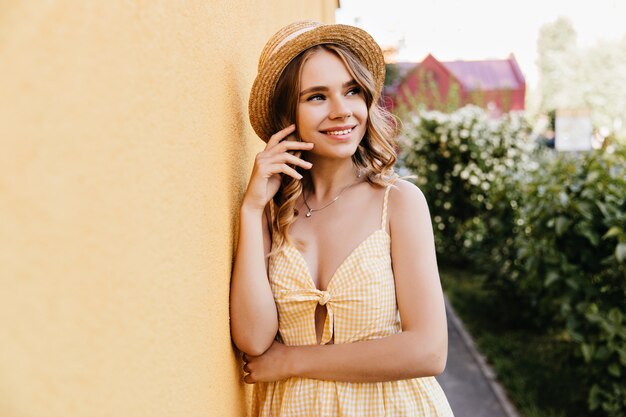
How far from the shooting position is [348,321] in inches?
75.2

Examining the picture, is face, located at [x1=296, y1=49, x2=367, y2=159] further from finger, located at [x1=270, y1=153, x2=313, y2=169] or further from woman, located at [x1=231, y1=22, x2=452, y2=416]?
finger, located at [x1=270, y1=153, x2=313, y2=169]

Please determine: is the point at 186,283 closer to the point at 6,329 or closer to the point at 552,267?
the point at 6,329

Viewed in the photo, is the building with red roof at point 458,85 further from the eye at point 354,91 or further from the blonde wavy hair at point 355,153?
the eye at point 354,91

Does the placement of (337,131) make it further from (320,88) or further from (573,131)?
(573,131)

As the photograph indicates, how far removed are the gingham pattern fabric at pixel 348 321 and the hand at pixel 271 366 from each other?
65mm

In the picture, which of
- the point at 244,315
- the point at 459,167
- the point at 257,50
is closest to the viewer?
the point at 244,315

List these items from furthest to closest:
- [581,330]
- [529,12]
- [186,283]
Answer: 1. [529,12]
2. [581,330]
3. [186,283]

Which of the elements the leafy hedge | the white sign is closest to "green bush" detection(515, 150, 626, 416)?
the leafy hedge

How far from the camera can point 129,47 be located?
2.97 feet

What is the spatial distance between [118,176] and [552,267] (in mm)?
3903

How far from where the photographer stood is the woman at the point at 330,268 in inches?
72.8

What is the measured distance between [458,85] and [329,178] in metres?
11.8

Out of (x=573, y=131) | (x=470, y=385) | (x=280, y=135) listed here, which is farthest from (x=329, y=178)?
(x=573, y=131)

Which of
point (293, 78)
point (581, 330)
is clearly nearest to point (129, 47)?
point (293, 78)
